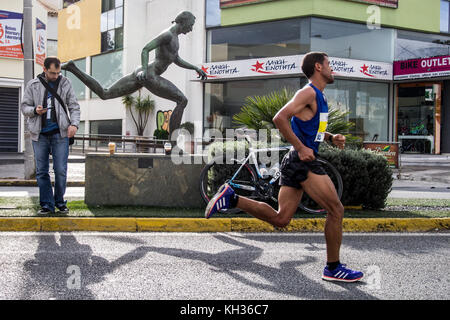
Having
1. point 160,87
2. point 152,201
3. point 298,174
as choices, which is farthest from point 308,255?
point 160,87

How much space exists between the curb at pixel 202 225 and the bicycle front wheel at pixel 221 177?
766 millimetres

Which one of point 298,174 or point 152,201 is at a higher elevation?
point 298,174

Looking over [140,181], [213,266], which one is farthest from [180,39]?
[213,266]

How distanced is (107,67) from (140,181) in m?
29.2

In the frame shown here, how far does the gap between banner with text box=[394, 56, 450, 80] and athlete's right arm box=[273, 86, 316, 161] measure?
21.6 m

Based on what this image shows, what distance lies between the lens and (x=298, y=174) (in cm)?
375

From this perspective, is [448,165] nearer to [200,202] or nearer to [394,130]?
[394,130]

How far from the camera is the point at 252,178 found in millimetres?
6703

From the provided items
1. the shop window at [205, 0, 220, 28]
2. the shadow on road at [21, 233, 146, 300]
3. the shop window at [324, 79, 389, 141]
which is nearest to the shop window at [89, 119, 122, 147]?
the shop window at [205, 0, 220, 28]

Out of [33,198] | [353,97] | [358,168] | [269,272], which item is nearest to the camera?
[269,272]

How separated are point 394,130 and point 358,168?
20129mm

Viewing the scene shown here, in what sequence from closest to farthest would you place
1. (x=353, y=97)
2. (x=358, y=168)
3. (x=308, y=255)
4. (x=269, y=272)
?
1. (x=269, y=272)
2. (x=308, y=255)
3. (x=358, y=168)
4. (x=353, y=97)

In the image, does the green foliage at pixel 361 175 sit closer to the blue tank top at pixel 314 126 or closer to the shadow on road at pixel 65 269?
the blue tank top at pixel 314 126

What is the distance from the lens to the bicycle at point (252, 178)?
6.65m
